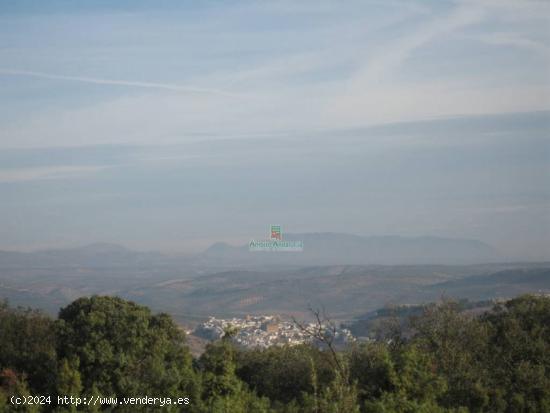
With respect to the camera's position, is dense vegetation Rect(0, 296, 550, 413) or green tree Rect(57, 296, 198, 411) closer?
dense vegetation Rect(0, 296, 550, 413)

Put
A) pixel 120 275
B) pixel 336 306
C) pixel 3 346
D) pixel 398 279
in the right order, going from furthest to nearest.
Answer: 1. pixel 120 275
2. pixel 398 279
3. pixel 336 306
4. pixel 3 346

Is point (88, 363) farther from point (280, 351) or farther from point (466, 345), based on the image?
point (466, 345)

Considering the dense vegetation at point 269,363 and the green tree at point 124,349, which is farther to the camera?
the green tree at point 124,349

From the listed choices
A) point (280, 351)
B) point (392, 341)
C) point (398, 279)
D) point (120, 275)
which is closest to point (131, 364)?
point (280, 351)

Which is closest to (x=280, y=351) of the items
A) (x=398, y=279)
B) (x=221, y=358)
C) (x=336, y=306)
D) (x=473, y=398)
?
(x=221, y=358)

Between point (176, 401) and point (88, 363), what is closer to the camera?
point (176, 401)

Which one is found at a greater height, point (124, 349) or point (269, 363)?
point (124, 349)

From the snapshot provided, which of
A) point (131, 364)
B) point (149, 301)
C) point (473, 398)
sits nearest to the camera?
point (473, 398)

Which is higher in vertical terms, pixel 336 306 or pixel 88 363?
pixel 88 363
